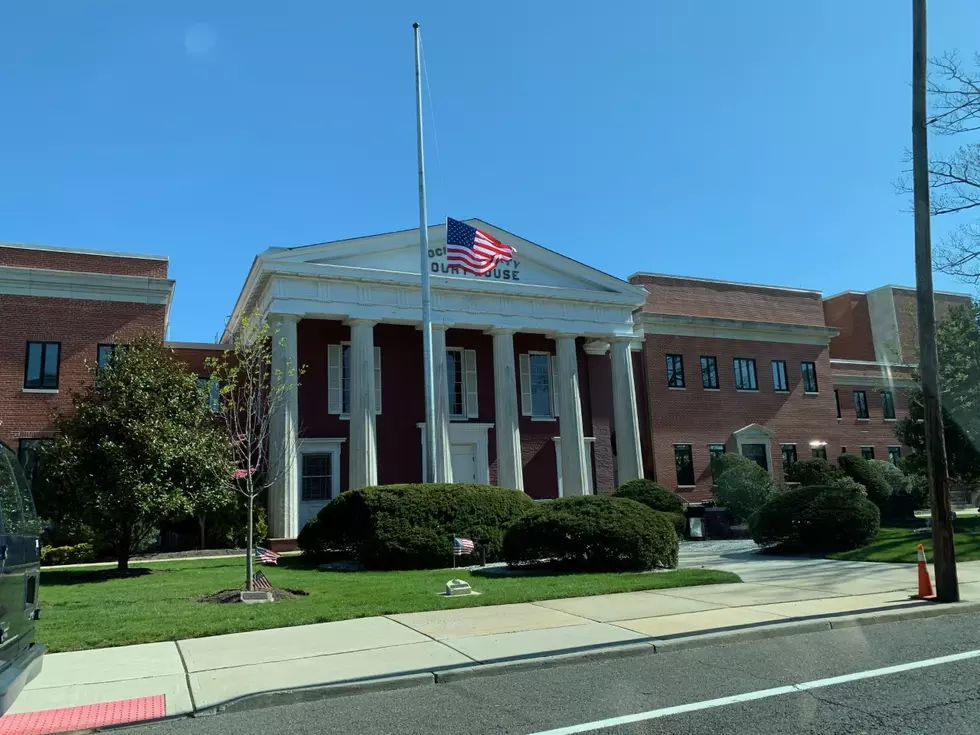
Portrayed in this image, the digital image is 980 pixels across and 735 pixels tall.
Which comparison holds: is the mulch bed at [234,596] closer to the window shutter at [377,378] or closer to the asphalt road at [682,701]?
the asphalt road at [682,701]

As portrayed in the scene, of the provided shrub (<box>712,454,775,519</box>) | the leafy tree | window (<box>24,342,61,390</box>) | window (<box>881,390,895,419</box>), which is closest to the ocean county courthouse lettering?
window (<box>24,342,61,390</box>)

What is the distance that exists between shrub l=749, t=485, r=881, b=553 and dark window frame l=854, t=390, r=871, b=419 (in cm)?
2647

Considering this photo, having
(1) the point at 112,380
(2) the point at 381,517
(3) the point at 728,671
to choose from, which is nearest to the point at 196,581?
(2) the point at 381,517

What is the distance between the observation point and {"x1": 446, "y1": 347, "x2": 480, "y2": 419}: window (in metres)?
30.9

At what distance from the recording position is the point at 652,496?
942 inches

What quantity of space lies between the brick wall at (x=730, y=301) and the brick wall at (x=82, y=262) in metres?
21.4

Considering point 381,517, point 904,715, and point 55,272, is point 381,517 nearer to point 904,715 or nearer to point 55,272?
point 904,715

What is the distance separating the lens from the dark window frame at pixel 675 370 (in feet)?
119

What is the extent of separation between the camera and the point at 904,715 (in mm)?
5496

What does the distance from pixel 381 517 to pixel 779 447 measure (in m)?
27.6

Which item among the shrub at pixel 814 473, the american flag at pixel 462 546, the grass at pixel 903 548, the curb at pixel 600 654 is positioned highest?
the shrub at pixel 814 473

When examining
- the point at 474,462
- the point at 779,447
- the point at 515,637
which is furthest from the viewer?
→ the point at 779,447

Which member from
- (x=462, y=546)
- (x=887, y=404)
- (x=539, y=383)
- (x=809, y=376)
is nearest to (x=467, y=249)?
(x=539, y=383)

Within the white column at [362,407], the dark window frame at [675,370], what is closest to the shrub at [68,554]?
the white column at [362,407]
